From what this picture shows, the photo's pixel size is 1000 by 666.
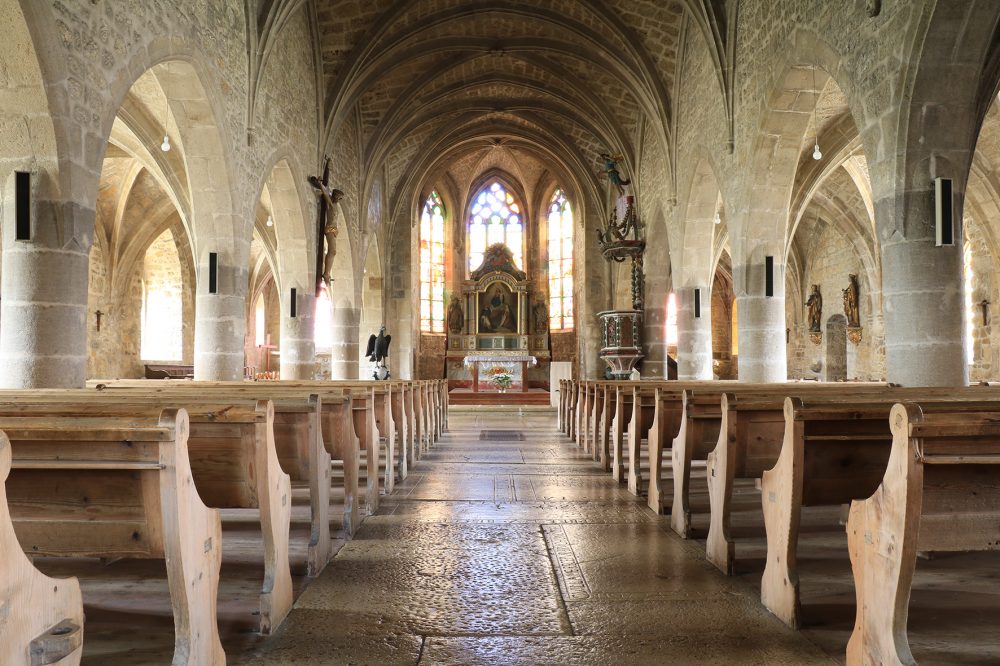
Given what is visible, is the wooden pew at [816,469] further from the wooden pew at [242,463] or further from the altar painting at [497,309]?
the altar painting at [497,309]

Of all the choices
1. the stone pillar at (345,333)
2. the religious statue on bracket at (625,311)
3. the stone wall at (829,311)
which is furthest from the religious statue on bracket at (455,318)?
the stone wall at (829,311)

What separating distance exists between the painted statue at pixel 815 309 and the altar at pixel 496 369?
8.91 metres

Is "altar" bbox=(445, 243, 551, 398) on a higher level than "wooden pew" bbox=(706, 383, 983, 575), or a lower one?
higher

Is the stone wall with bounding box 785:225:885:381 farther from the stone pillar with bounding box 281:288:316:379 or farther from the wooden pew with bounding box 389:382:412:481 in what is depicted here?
the wooden pew with bounding box 389:382:412:481

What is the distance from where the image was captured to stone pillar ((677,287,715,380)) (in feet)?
46.1

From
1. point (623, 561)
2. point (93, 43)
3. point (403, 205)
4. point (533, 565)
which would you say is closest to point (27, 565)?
point (533, 565)

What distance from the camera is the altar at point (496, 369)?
68.1 ft

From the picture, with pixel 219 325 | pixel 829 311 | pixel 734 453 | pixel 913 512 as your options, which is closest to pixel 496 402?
pixel 219 325

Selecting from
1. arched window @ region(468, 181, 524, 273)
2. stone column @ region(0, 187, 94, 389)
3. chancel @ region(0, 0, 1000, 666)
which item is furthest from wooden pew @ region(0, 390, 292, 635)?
Answer: arched window @ region(468, 181, 524, 273)

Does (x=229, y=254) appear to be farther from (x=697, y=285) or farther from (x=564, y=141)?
(x=564, y=141)

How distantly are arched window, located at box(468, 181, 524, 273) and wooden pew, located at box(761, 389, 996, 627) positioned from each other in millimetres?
24484

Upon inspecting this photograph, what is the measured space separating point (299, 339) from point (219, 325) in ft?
11.4

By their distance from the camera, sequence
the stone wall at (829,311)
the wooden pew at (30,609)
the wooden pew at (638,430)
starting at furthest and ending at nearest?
1. the stone wall at (829,311)
2. the wooden pew at (638,430)
3. the wooden pew at (30,609)

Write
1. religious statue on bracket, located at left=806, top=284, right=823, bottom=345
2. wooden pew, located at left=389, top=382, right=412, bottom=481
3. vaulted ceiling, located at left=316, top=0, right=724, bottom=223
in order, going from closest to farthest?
wooden pew, located at left=389, top=382, right=412, bottom=481
vaulted ceiling, located at left=316, top=0, right=724, bottom=223
religious statue on bracket, located at left=806, top=284, right=823, bottom=345
